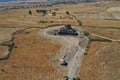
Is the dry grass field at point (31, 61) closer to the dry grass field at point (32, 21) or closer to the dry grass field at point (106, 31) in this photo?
the dry grass field at point (106, 31)

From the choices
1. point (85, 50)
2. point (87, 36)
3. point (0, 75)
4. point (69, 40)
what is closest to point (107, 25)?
point (87, 36)

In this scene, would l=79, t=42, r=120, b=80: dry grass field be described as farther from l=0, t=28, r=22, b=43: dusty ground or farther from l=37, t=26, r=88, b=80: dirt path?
l=0, t=28, r=22, b=43: dusty ground

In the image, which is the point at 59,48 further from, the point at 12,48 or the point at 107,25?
the point at 107,25

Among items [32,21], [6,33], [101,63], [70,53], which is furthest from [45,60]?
[32,21]

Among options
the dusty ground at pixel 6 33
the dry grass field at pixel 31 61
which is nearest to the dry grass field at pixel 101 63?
the dry grass field at pixel 31 61

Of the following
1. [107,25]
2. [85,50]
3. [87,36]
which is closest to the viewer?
[85,50]

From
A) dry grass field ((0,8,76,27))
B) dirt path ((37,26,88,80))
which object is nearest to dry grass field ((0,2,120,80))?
dirt path ((37,26,88,80))
